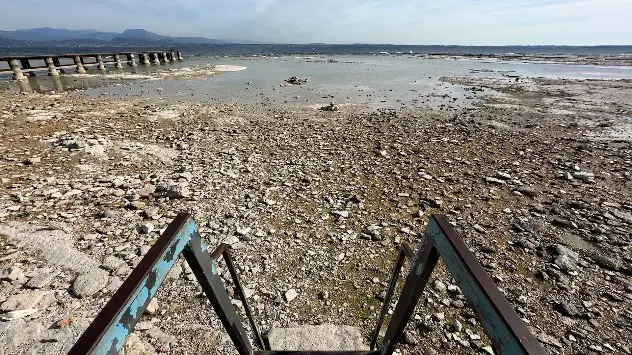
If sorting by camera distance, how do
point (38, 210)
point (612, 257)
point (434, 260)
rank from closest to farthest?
point (434, 260) → point (612, 257) → point (38, 210)

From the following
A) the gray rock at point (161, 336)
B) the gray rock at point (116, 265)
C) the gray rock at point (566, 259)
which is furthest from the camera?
the gray rock at point (566, 259)

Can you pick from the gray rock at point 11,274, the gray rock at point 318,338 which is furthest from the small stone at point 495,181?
the gray rock at point 11,274

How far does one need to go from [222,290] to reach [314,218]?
13.3ft

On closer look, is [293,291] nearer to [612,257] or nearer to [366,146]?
[612,257]

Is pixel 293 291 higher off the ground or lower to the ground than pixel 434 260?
lower

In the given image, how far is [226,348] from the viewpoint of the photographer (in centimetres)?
386

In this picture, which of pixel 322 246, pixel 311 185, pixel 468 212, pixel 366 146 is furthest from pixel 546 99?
pixel 322 246

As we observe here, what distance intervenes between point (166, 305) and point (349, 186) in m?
4.89

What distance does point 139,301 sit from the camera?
1.62 m

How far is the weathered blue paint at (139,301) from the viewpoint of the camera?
54.5 inches

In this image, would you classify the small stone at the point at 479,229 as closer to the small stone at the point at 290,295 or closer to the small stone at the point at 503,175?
the small stone at the point at 503,175

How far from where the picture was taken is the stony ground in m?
4.24

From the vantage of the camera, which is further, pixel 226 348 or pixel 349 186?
pixel 349 186

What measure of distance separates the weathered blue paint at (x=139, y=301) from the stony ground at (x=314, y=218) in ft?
7.96
